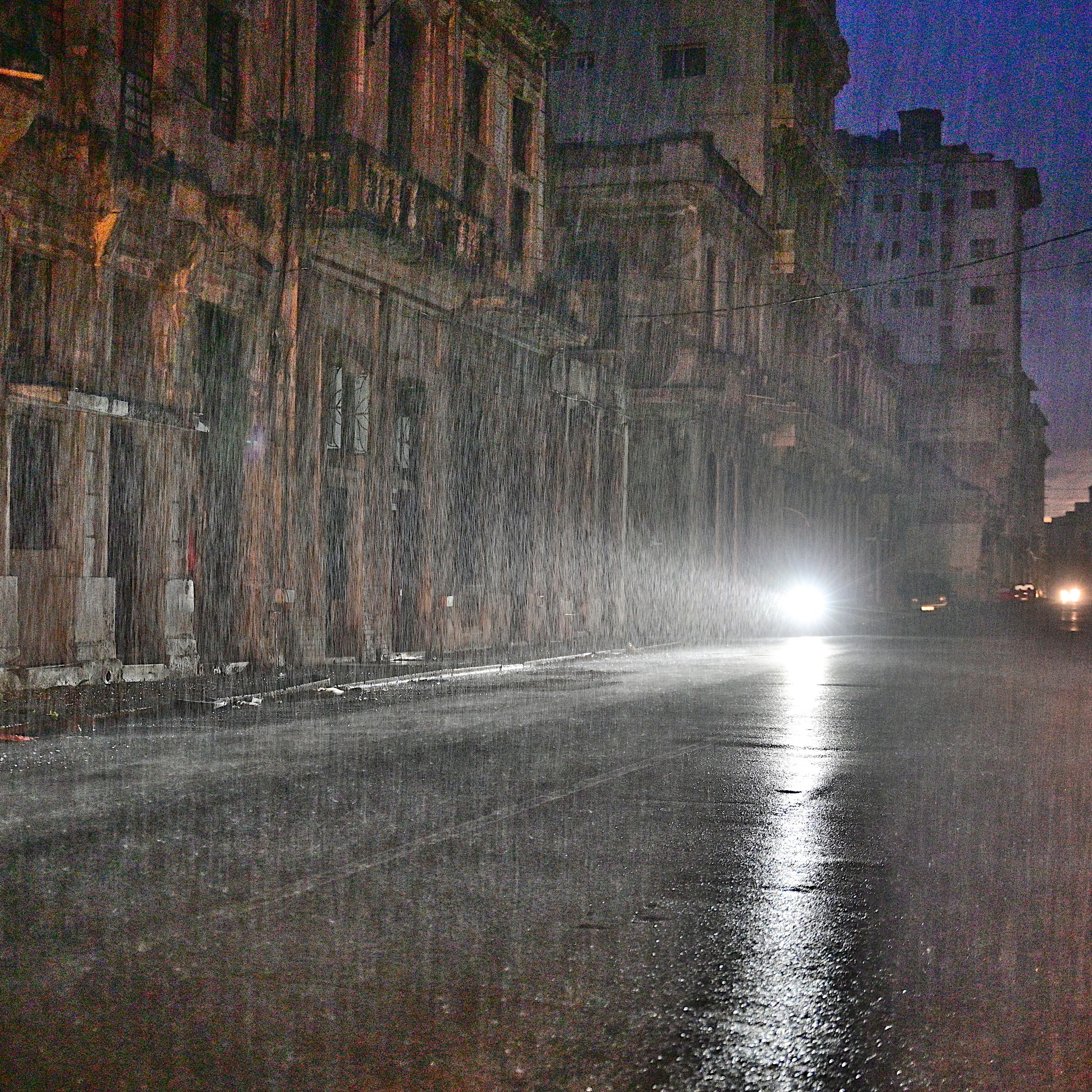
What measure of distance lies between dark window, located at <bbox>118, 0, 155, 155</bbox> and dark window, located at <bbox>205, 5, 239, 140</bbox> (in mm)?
1190

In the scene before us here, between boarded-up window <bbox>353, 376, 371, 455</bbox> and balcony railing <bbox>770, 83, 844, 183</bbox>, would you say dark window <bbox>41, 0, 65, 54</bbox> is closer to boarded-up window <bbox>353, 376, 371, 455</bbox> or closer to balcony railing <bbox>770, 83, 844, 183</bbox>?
boarded-up window <bbox>353, 376, 371, 455</bbox>

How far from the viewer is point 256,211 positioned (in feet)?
65.3

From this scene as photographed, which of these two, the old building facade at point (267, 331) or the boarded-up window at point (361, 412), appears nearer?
the old building facade at point (267, 331)

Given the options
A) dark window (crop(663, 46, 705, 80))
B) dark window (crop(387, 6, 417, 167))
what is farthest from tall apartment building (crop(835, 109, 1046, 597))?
dark window (crop(387, 6, 417, 167))

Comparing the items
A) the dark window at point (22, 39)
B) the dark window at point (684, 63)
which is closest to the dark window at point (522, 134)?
the dark window at point (22, 39)

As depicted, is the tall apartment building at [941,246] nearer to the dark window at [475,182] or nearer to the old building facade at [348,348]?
the old building facade at [348,348]

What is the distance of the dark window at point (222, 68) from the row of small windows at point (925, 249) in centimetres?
9598

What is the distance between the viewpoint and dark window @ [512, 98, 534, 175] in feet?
95.8

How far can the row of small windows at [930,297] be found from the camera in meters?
110

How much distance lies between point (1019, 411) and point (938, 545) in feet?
108

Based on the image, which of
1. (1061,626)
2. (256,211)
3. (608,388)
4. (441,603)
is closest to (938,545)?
(1061,626)

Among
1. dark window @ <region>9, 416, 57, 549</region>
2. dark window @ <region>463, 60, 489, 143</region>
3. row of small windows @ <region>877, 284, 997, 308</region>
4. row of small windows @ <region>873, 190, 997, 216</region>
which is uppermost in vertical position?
row of small windows @ <region>873, 190, 997, 216</region>

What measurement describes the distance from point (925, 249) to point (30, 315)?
102099 millimetres

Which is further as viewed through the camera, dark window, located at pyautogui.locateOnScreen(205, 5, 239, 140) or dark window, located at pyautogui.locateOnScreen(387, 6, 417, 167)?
dark window, located at pyautogui.locateOnScreen(387, 6, 417, 167)
